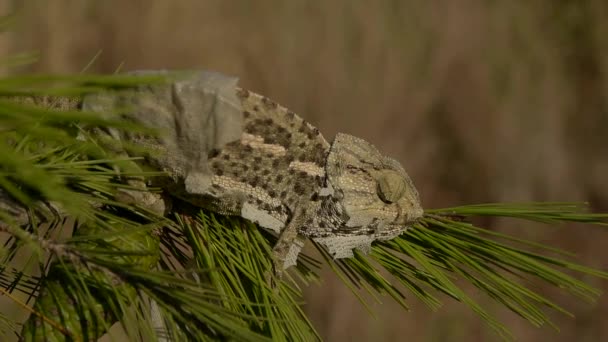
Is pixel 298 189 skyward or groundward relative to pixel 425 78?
groundward

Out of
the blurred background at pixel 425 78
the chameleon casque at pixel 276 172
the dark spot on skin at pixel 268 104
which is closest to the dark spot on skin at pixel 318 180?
the chameleon casque at pixel 276 172

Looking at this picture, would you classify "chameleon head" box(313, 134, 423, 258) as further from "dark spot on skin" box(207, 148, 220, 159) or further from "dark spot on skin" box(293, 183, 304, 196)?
"dark spot on skin" box(207, 148, 220, 159)

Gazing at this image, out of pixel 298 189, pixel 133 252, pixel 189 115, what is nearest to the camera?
pixel 133 252

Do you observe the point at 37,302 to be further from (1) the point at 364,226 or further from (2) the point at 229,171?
(1) the point at 364,226

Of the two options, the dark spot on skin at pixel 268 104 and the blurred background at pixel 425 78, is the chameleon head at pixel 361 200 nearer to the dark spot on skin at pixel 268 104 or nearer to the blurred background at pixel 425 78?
the dark spot on skin at pixel 268 104

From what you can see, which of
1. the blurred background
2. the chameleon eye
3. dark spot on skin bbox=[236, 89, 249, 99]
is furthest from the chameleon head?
the blurred background

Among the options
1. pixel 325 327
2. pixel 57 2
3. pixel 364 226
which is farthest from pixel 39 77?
pixel 57 2

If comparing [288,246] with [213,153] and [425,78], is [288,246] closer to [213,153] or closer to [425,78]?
[213,153]

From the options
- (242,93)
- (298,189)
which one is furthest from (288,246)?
(242,93)
